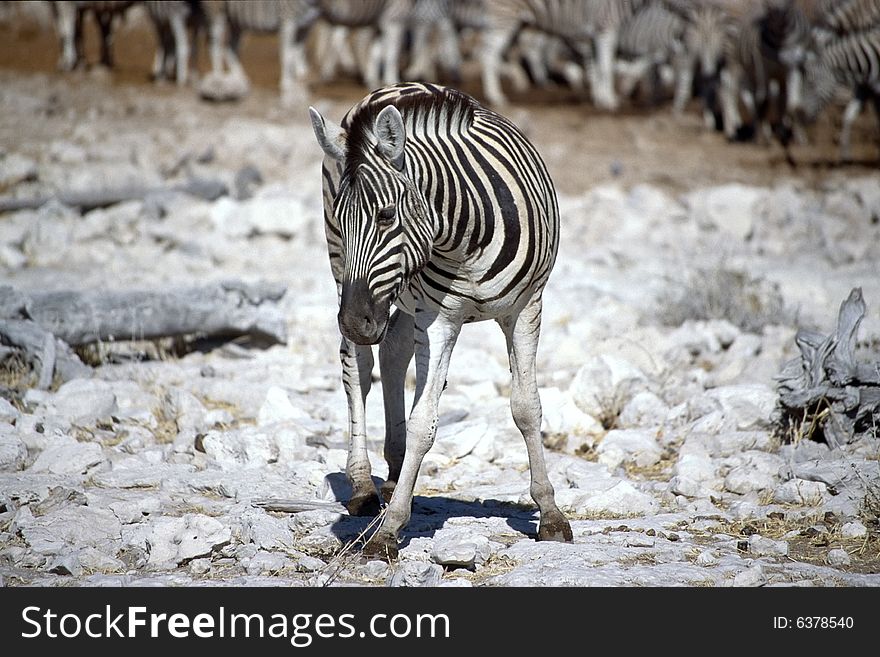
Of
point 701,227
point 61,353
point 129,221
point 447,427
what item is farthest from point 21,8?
point 447,427

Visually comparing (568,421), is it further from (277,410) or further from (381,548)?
(381,548)

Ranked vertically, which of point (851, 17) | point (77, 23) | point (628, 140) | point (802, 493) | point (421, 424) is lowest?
point (802, 493)

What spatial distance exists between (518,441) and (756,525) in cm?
162

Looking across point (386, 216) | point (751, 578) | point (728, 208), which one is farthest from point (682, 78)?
point (386, 216)

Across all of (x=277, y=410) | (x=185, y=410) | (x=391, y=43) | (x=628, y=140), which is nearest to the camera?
(x=185, y=410)

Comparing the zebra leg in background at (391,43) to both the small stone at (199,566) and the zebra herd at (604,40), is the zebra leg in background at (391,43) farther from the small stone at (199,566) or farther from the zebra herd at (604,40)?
the small stone at (199,566)

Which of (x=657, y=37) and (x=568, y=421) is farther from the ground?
(x=657, y=37)

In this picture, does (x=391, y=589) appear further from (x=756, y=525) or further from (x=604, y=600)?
(x=756, y=525)

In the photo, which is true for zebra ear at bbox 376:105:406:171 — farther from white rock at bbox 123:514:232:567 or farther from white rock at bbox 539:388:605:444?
white rock at bbox 539:388:605:444

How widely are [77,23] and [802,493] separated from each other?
603 inches

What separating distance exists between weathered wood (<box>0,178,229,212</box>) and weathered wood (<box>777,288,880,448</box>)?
718 cm

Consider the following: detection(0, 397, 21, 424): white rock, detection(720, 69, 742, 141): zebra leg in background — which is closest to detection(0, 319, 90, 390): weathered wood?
detection(0, 397, 21, 424): white rock

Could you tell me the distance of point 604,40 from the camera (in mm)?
18266

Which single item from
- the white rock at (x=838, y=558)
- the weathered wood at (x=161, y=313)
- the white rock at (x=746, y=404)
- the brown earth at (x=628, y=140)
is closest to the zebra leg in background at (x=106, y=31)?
the brown earth at (x=628, y=140)
